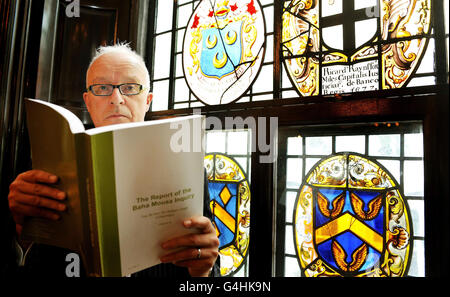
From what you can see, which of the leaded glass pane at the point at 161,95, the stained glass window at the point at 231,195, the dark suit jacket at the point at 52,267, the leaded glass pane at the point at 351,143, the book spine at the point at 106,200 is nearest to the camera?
the book spine at the point at 106,200

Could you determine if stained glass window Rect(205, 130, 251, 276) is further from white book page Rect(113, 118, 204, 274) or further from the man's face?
white book page Rect(113, 118, 204, 274)

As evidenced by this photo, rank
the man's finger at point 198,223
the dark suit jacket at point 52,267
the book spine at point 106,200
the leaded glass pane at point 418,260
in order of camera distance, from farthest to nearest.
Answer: the leaded glass pane at point 418,260 → the dark suit jacket at point 52,267 → the man's finger at point 198,223 → the book spine at point 106,200

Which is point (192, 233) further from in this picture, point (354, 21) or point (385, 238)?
point (354, 21)

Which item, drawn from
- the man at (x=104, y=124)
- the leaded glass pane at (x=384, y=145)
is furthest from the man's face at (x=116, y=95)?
the leaded glass pane at (x=384, y=145)

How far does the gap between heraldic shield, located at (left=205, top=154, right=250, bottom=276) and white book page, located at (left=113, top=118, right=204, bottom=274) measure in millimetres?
617

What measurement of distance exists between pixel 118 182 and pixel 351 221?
87cm

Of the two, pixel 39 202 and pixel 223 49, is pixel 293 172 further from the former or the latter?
pixel 39 202

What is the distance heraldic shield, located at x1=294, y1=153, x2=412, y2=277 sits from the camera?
3.02 feet

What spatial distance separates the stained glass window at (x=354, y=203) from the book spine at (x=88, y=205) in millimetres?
788

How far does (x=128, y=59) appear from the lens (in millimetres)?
832

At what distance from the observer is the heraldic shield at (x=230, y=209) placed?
116cm

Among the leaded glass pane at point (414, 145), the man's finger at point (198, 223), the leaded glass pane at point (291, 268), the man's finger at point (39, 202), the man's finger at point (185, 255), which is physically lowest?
the leaded glass pane at point (291, 268)

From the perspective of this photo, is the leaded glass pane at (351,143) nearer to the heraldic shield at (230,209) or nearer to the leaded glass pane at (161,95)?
the heraldic shield at (230,209)
